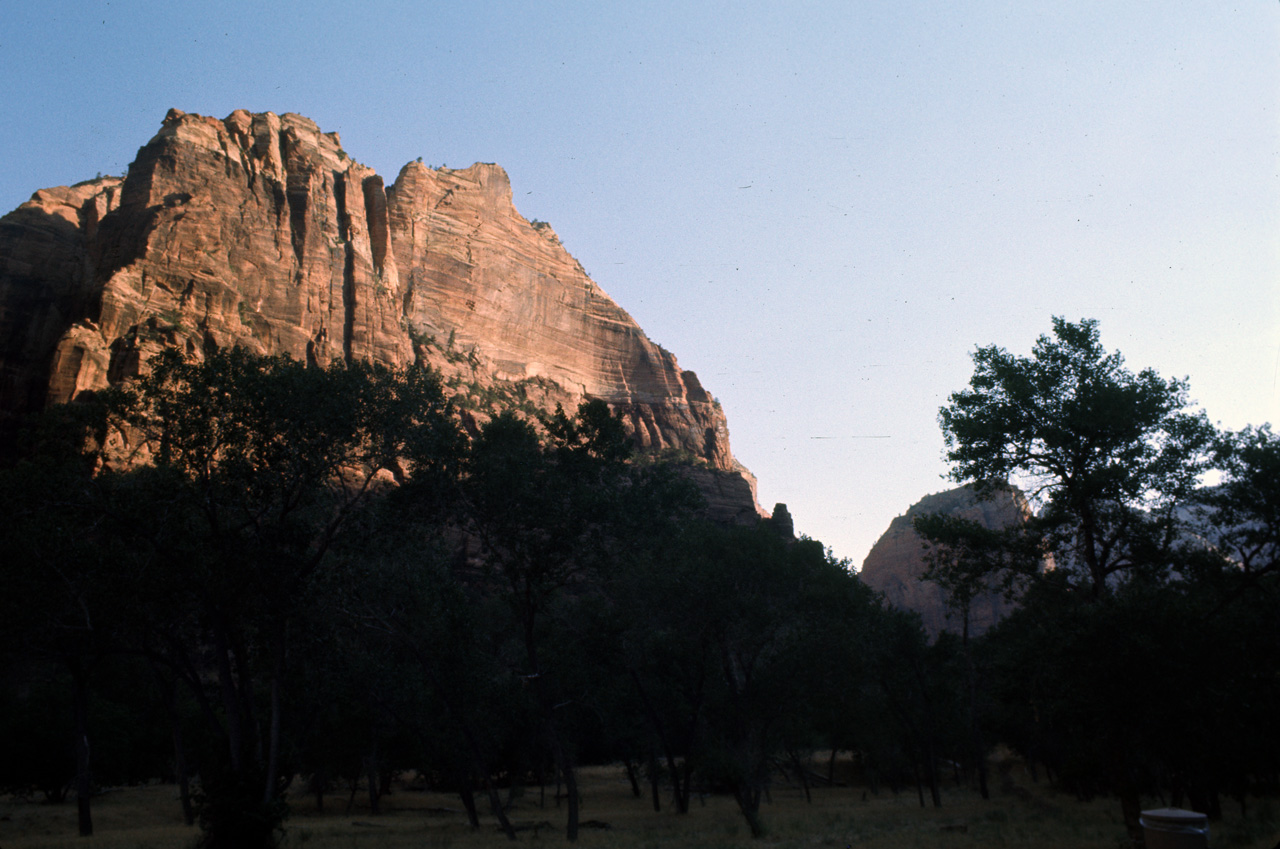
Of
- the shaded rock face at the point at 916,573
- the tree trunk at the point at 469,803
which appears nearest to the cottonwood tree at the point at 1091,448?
the tree trunk at the point at 469,803

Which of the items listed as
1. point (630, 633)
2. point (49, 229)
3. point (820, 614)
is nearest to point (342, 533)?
point (630, 633)

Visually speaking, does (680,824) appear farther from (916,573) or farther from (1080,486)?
(916,573)

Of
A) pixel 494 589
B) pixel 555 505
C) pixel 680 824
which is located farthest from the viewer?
pixel 680 824

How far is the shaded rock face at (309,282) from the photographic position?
69.6m

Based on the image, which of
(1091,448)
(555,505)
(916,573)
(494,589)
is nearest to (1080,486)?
(1091,448)

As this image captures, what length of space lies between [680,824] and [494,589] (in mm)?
11454

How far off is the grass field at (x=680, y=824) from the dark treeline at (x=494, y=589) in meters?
1.57

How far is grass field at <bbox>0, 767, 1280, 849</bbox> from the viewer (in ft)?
64.7

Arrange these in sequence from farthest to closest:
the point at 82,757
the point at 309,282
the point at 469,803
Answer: the point at 309,282 → the point at 469,803 → the point at 82,757

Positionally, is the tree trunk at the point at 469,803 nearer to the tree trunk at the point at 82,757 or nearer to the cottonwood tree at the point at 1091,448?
the tree trunk at the point at 82,757

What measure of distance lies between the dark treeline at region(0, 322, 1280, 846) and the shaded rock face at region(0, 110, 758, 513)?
22591mm

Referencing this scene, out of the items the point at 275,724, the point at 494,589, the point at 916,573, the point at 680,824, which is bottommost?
the point at 680,824

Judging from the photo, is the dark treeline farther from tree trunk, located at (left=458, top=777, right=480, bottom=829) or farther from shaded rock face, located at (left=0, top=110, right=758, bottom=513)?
shaded rock face, located at (left=0, top=110, right=758, bottom=513)

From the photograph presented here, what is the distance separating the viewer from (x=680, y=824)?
1067 inches
